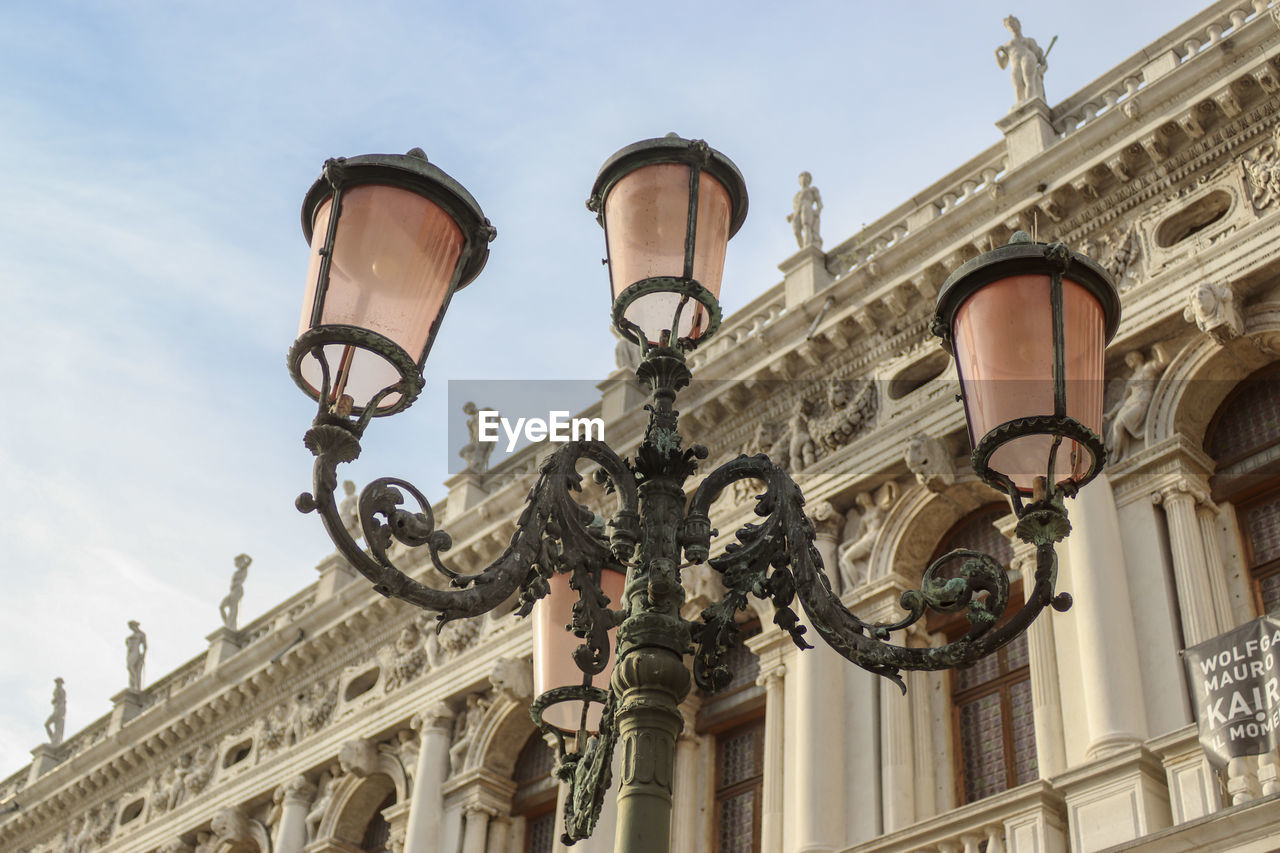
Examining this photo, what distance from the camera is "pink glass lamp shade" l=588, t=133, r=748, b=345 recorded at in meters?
5.33

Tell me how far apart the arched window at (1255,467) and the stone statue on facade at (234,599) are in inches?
597

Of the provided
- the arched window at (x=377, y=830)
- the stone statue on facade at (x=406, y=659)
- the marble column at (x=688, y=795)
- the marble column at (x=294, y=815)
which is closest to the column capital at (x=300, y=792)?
the marble column at (x=294, y=815)

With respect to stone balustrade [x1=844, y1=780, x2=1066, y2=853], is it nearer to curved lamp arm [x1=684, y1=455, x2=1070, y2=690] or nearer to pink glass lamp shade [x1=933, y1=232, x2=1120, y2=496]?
curved lamp arm [x1=684, y1=455, x2=1070, y2=690]

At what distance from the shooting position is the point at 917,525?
12.4 meters

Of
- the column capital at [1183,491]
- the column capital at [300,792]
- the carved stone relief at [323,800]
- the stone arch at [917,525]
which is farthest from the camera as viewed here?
the column capital at [300,792]

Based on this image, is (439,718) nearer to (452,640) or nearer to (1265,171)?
(452,640)

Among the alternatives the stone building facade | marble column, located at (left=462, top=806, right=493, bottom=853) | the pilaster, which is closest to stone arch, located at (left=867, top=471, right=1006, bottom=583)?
the stone building facade

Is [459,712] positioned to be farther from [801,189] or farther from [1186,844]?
[1186,844]

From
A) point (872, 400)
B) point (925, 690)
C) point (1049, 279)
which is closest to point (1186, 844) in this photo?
point (925, 690)

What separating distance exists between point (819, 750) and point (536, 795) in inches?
183

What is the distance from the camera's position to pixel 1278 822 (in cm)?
789

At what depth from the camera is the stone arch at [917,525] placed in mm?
12273

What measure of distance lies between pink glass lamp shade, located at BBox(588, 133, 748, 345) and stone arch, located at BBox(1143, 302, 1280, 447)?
624 centimetres

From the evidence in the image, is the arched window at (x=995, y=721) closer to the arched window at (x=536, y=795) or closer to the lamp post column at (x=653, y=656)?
the arched window at (x=536, y=795)
